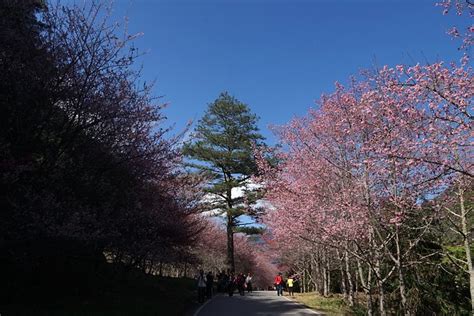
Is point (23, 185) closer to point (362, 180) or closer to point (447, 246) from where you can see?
point (362, 180)

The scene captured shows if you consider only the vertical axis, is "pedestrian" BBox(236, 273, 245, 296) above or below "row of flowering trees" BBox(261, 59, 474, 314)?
below

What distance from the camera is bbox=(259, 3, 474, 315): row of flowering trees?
22.2 ft

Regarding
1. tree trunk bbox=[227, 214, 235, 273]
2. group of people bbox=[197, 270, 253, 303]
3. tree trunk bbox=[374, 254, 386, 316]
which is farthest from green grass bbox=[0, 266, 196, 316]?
tree trunk bbox=[227, 214, 235, 273]

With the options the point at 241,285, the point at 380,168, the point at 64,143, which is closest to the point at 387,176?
the point at 380,168

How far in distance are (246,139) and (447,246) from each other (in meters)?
23.2

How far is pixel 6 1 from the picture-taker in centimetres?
903

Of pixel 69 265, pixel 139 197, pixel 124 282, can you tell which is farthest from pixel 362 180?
pixel 124 282

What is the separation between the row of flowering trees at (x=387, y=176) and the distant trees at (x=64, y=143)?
533cm

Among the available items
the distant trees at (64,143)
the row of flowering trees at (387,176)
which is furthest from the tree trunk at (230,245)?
the distant trees at (64,143)

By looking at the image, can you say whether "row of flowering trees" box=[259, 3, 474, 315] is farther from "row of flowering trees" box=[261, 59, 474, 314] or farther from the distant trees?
the distant trees

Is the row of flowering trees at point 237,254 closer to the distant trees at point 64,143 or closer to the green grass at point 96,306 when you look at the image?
the green grass at point 96,306

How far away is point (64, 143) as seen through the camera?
32.0ft

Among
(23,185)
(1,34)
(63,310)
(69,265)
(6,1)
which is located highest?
(6,1)

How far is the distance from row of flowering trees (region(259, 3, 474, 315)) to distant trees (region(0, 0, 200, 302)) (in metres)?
5.33
